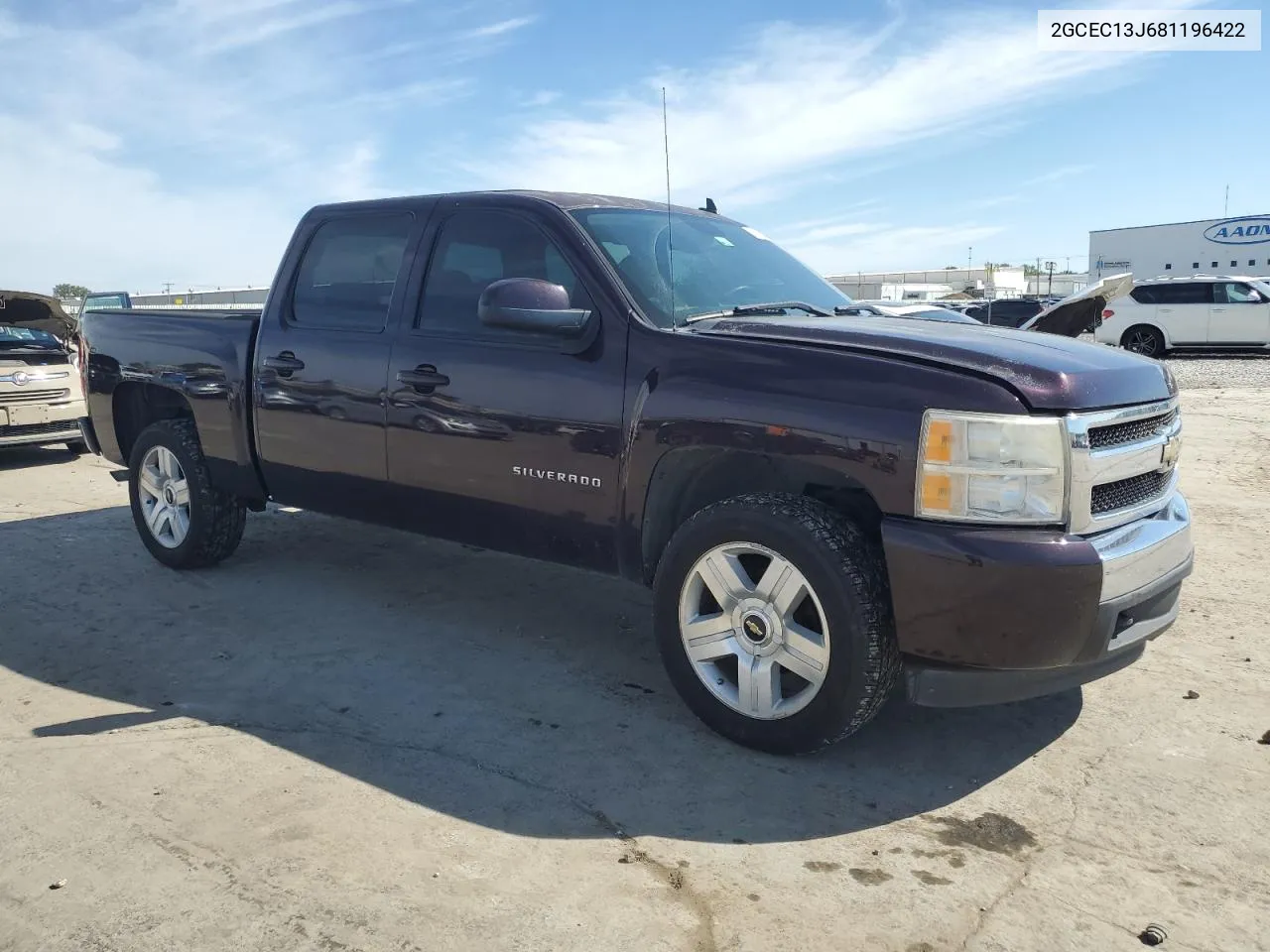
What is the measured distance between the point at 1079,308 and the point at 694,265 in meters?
2.02

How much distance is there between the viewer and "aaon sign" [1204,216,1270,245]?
47.4m

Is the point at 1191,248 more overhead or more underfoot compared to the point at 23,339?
more overhead

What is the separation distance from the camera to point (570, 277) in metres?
4.01

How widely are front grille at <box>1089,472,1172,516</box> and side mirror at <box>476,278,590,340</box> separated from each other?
1.83 meters

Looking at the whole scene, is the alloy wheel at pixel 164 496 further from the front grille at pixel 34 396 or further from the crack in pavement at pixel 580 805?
the front grille at pixel 34 396

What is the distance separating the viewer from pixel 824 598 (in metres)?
3.18

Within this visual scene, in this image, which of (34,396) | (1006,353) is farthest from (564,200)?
(34,396)

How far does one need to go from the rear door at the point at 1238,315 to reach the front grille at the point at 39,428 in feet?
70.4

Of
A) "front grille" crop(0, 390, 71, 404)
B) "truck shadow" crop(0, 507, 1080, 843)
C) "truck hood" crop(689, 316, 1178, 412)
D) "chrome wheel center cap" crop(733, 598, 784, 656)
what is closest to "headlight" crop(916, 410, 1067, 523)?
"truck hood" crop(689, 316, 1178, 412)

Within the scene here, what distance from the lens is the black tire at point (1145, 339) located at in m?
22.1

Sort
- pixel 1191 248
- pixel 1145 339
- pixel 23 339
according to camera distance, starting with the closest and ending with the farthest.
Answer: pixel 23 339
pixel 1145 339
pixel 1191 248

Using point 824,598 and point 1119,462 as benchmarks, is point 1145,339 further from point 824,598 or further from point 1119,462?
point 824,598

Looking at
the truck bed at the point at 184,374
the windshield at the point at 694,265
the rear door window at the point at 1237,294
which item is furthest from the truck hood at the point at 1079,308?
the rear door window at the point at 1237,294

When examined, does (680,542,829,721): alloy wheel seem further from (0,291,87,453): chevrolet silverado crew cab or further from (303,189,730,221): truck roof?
(0,291,87,453): chevrolet silverado crew cab
